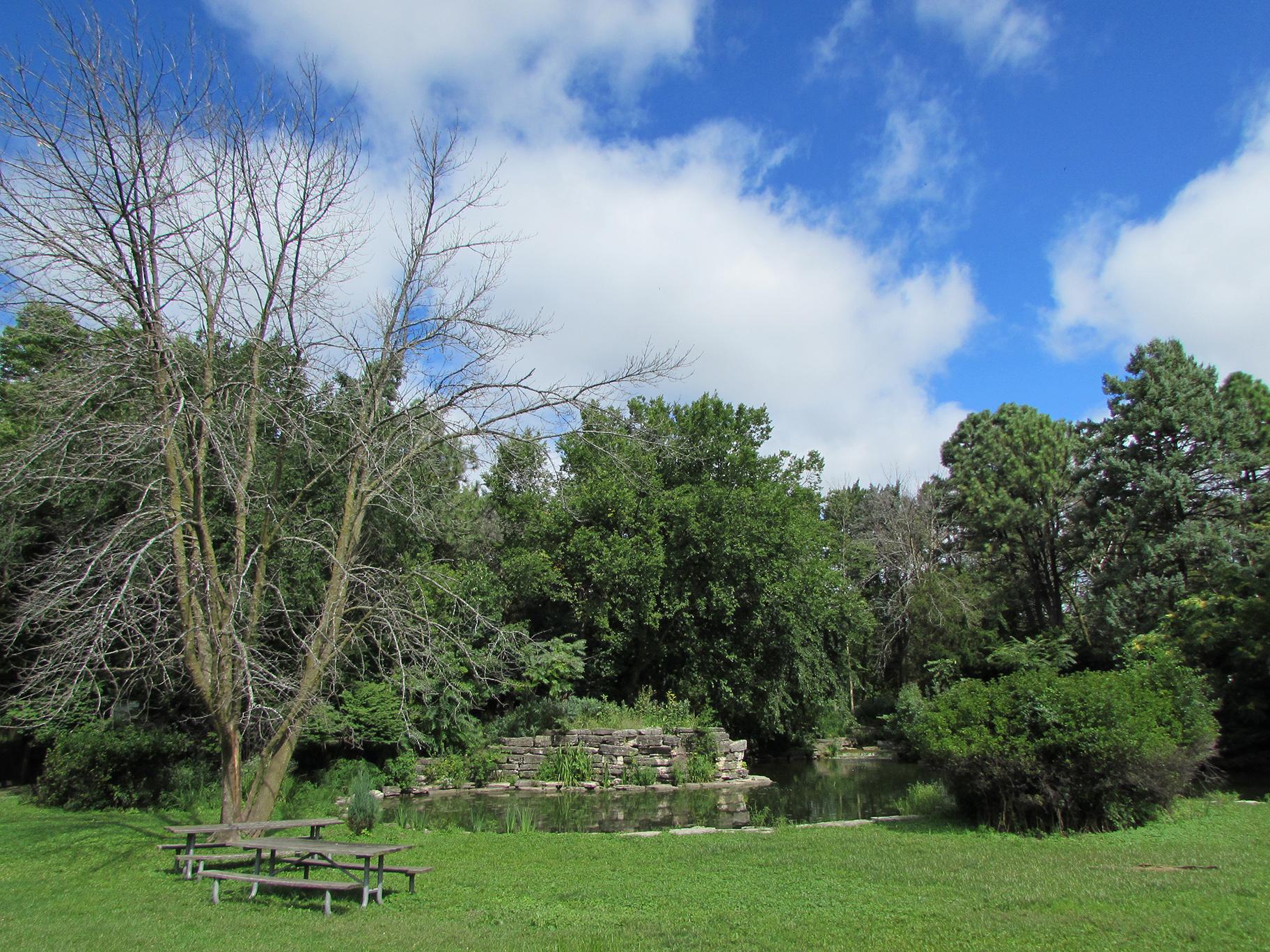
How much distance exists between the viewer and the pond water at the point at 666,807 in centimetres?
1185

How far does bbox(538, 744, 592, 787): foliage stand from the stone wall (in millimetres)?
89

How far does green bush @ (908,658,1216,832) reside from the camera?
8984 millimetres

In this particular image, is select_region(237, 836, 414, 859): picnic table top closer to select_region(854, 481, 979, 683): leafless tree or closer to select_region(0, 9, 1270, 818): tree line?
select_region(0, 9, 1270, 818): tree line

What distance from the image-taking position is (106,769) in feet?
38.4

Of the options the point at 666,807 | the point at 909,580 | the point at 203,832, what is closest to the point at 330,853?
the point at 203,832

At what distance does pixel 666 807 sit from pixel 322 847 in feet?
28.3

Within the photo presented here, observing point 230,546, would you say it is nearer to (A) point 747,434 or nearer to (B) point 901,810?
(B) point 901,810

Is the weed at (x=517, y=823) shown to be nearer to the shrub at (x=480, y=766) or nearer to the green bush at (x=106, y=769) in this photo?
the shrub at (x=480, y=766)

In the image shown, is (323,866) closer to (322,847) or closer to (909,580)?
(322,847)

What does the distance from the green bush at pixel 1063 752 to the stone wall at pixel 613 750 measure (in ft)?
29.2

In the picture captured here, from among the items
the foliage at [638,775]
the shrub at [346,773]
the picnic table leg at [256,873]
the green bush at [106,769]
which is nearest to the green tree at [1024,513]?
the foliage at [638,775]

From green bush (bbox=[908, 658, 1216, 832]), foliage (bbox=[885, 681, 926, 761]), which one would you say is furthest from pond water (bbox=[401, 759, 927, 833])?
green bush (bbox=[908, 658, 1216, 832])

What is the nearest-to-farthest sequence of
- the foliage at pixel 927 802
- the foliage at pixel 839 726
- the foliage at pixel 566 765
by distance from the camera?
the foliage at pixel 927 802, the foliage at pixel 566 765, the foliage at pixel 839 726

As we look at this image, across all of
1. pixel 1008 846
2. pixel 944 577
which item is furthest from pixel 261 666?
pixel 944 577
